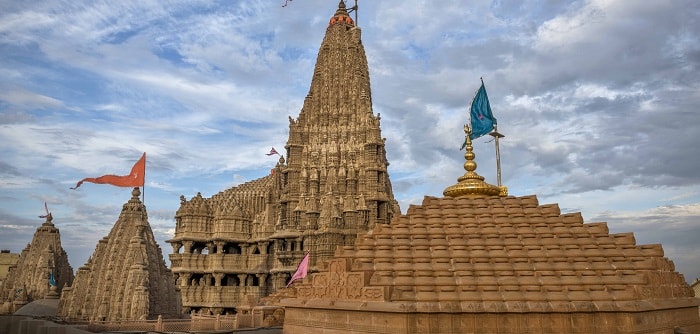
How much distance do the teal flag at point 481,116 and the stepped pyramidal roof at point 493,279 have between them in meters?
5.03

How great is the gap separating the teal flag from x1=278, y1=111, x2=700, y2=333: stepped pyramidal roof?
5026 millimetres

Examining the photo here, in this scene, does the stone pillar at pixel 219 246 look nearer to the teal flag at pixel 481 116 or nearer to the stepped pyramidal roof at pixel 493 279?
the teal flag at pixel 481 116

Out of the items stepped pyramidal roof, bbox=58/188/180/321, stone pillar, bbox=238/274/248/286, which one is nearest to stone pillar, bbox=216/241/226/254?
stone pillar, bbox=238/274/248/286

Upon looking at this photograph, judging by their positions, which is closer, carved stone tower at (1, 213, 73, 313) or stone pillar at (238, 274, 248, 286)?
stone pillar at (238, 274, 248, 286)

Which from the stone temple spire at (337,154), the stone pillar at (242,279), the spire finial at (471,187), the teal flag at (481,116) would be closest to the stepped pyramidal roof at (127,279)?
the stone pillar at (242,279)

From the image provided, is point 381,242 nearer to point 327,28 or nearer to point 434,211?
point 434,211

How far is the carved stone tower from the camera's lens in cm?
5091

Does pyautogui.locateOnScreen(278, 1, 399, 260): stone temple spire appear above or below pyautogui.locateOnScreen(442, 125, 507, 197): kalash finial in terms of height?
above

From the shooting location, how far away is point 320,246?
39.0m

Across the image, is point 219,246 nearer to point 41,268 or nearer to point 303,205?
point 303,205

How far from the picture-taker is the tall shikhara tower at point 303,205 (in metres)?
40.8

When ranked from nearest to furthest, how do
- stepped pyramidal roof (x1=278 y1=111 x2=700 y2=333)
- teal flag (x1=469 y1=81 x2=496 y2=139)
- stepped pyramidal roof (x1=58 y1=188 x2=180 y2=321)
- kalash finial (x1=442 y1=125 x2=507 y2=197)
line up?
stepped pyramidal roof (x1=278 y1=111 x2=700 y2=333) → kalash finial (x1=442 y1=125 x2=507 y2=197) → teal flag (x1=469 y1=81 x2=496 y2=139) → stepped pyramidal roof (x1=58 y1=188 x2=180 y2=321)

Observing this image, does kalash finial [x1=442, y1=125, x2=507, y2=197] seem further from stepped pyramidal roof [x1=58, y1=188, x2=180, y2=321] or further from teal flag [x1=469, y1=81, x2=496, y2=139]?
stepped pyramidal roof [x1=58, y1=188, x2=180, y2=321]

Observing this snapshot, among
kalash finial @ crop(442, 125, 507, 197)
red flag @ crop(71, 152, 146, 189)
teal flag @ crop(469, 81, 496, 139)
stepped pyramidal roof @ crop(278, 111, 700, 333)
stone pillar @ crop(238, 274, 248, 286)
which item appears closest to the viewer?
stepped pyramidal roof @ crop(278, 111, 700, 333)
